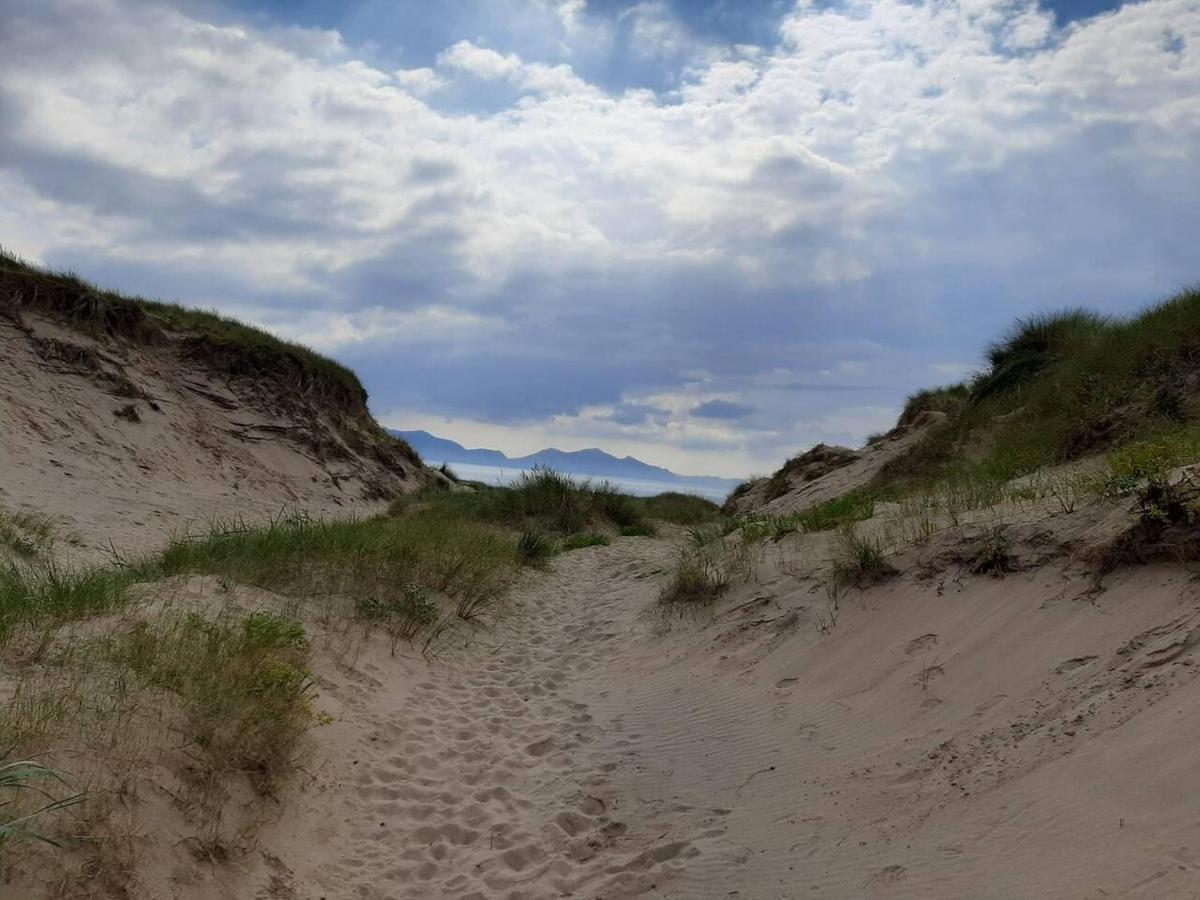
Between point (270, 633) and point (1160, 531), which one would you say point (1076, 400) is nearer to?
point (1160, 531)

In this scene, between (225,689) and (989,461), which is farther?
(989,461)

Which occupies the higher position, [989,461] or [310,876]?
[989,461]

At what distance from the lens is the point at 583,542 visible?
16.2 m

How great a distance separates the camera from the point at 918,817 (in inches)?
129

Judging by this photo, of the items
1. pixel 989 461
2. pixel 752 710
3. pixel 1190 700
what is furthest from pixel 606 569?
pixel 1190 700

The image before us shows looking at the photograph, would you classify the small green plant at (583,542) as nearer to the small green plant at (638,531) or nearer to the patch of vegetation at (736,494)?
the small green plant at (638,531)

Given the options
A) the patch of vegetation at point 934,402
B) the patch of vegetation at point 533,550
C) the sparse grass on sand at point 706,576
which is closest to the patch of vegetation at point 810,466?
the patch of vegetation at point 934,402

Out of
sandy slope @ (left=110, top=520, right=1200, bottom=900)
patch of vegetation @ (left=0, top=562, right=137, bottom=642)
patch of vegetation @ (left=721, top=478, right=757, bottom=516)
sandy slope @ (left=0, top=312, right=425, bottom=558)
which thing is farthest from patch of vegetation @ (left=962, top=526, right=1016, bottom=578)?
patch of vegetation @ (left=721, top=478, right=757, bottom=516)

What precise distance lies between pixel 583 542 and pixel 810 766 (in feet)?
39.8

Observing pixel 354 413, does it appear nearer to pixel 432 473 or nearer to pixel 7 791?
pixel 432 473

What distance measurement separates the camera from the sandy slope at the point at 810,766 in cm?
287

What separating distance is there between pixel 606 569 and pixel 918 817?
9.49m

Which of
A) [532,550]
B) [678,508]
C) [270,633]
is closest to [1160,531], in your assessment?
[270,633]

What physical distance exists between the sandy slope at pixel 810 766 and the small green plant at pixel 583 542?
366 inches
